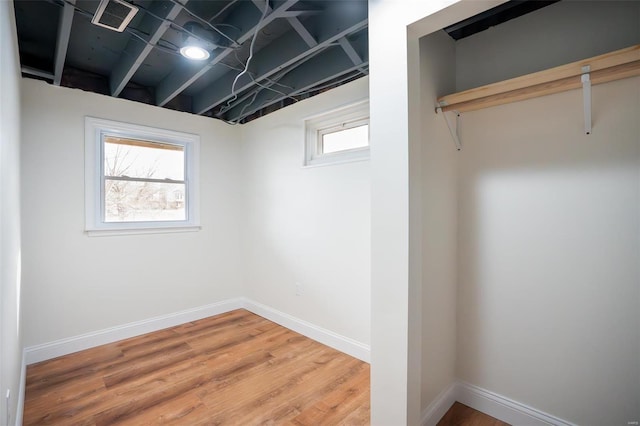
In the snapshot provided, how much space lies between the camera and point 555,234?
5.54ft

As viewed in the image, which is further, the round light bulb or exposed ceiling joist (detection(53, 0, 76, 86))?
the round light bulb

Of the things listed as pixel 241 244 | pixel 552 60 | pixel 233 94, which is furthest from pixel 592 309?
pixel 241 244

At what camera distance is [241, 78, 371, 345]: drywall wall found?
268cm

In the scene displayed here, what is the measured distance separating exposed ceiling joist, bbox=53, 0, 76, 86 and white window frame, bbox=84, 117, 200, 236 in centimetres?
54

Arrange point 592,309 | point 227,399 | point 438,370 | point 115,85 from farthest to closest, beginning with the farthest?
point 115,85 < point 227,399 < point 438,370 < point 592,309

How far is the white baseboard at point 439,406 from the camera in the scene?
1.76 m

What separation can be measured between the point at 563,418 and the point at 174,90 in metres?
3.82

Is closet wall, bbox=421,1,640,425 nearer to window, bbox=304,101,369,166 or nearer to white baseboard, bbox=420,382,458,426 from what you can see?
white baseboard, bbox=420,382,458,426

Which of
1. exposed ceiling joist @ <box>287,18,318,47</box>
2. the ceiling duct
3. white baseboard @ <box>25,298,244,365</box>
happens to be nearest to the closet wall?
exposed ceiling joist @ <box>287,18,318,47</box>

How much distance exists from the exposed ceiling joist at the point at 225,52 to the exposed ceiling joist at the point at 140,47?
0.38m

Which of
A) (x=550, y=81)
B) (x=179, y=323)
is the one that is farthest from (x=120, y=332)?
(x=550, y=81)

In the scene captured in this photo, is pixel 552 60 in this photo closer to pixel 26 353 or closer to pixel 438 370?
pixel 438 370

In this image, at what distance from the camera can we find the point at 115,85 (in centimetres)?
282

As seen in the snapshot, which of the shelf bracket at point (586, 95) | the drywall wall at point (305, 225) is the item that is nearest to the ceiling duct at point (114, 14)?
the drywall wall at point (305, 225)
